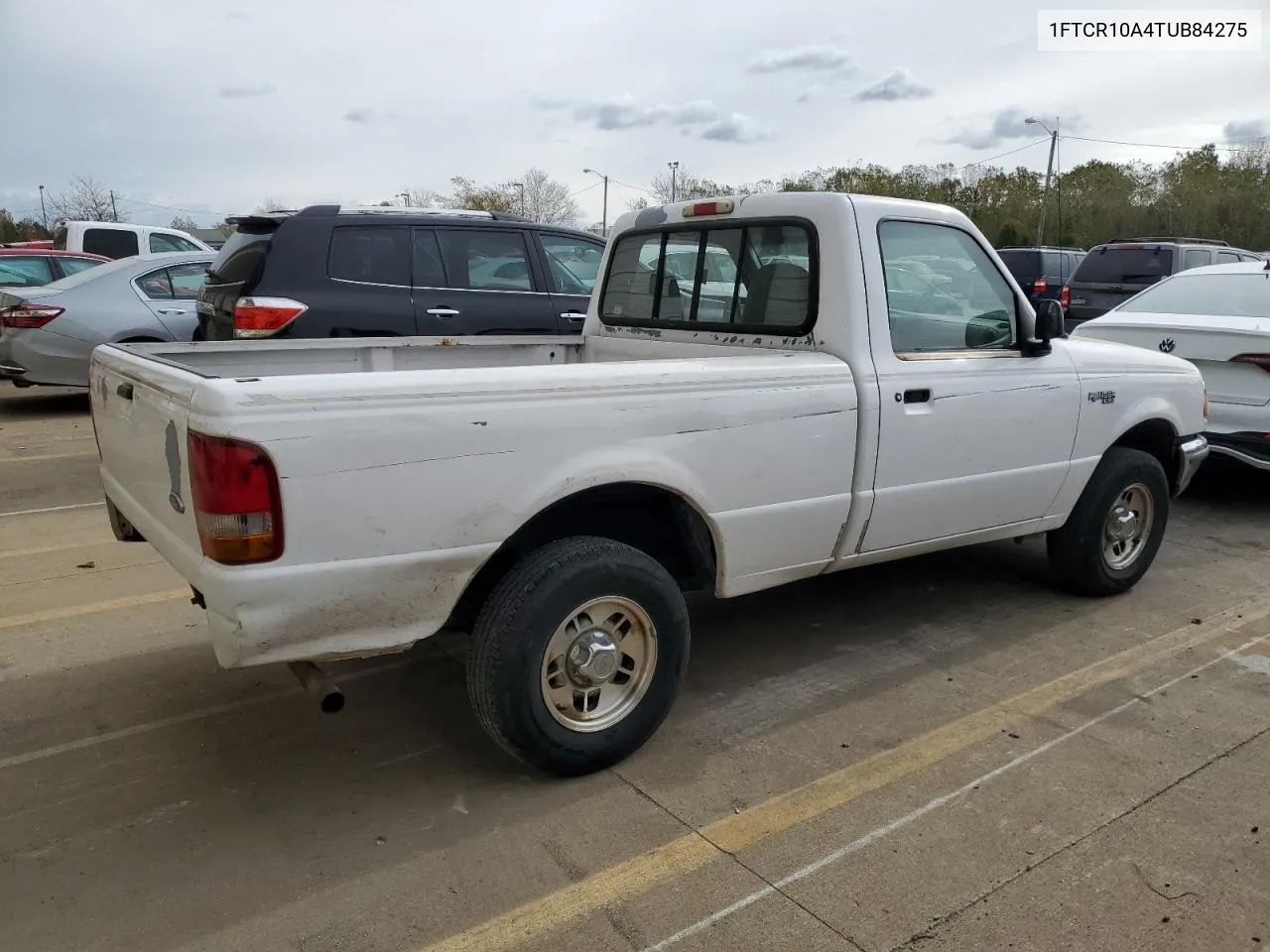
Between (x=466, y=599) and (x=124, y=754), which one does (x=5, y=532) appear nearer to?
(x=124, y=754)

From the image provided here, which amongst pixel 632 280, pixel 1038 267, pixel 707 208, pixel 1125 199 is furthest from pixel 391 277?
pixel 1125 199

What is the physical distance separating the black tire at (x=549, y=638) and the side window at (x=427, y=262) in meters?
4.48

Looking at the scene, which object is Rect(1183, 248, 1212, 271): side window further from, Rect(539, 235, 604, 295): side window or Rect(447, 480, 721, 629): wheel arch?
Rect(447, 480, 721, 629): wheel arch

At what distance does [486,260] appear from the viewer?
7469 millimetres

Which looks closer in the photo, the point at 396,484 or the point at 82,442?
the point at 396,484

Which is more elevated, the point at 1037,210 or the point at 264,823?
the point at 1037,210

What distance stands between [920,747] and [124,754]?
107 inches

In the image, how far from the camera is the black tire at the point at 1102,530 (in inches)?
188

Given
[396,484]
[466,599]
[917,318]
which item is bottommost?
[466,599]

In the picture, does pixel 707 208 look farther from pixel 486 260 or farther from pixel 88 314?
pixel 88 314

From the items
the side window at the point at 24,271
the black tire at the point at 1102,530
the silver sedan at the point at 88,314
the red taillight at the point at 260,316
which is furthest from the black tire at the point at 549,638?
the side window at the point at 24,271

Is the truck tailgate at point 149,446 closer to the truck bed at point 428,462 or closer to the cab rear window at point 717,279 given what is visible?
the truck bed at point 428,462

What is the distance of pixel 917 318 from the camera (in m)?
3.97

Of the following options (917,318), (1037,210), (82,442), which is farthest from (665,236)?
(1037,210)
